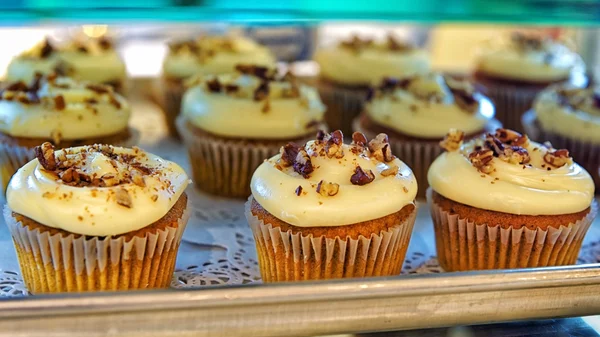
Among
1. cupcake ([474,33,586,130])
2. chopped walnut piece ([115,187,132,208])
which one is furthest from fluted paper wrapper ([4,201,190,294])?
cupcake ([474,33,586,130])

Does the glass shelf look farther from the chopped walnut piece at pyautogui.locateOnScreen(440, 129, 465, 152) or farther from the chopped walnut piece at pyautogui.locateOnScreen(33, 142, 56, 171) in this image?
the chopped walnut piece at pyautogui.locateOnScreen(33, 142, 56, 171)

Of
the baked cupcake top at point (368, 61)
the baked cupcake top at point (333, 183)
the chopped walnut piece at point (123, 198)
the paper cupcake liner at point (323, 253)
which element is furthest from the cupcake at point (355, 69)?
the chopped walnut piece at point (123, 198)

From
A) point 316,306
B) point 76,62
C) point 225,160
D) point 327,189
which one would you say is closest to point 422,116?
point 225,160

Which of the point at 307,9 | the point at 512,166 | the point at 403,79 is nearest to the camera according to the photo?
the point at 512,166

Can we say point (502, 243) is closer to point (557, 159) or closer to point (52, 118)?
point (557, 159)

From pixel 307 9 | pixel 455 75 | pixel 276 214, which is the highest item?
pixel 307 9

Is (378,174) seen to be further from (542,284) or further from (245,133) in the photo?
(245,133)

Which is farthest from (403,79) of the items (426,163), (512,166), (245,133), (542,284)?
(542,284)

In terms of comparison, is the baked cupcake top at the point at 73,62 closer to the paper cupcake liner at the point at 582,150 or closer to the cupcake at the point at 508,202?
the cupcake at the point at 508,202
